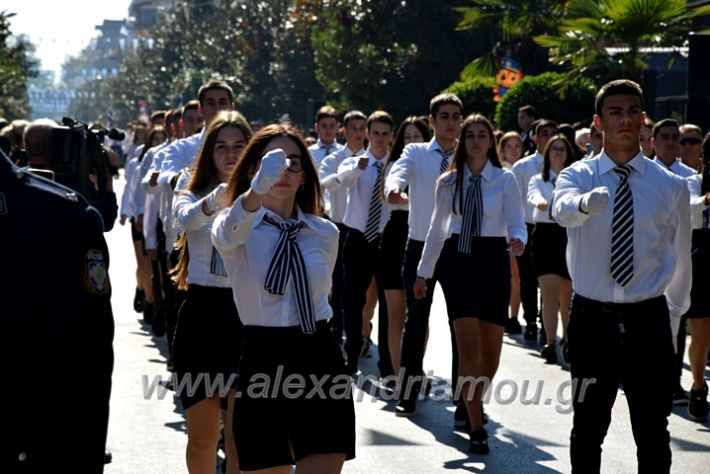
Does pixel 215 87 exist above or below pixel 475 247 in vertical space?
above

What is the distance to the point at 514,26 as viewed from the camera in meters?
24.4

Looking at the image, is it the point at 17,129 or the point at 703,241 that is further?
the point at 17,129

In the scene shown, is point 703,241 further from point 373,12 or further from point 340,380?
point 373,12

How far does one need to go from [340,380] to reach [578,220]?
5.07ft

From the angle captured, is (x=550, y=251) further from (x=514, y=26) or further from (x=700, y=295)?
(x=514, y=26)

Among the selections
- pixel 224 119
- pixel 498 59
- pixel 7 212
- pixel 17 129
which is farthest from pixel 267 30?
pixel 7 212

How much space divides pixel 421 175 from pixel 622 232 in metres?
3.30

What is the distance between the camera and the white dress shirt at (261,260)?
504 cm

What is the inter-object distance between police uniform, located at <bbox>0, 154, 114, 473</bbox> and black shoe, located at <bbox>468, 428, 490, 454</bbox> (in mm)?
5596

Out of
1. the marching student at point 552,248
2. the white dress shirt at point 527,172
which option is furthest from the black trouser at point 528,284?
the marching student at point 552,248

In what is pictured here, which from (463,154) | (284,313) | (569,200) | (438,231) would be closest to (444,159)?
(463,154)

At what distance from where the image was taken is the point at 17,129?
10664 mm

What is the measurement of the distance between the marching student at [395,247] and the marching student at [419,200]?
28.7 inches

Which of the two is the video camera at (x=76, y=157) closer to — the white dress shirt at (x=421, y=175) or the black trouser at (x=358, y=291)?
the white dress shirt at (x=421, y=175)
